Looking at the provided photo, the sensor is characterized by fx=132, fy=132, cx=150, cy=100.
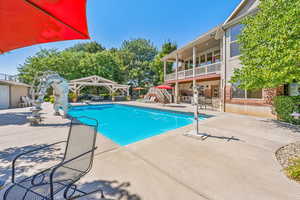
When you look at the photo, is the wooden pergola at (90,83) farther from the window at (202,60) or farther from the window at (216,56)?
the window at (216,56)

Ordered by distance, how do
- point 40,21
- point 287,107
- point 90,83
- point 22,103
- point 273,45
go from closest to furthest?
point 40,21, point 273,45, point 287,107, point 22,103, point 90,83

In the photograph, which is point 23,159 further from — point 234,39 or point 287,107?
point 234,39

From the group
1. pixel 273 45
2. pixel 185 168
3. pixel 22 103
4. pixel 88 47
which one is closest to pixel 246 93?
pixel 273 45

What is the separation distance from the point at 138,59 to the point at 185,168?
118ft

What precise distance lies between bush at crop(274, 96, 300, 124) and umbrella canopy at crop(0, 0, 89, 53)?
9.52 metres

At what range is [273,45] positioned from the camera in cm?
565

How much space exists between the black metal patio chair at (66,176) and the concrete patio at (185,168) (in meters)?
0.52

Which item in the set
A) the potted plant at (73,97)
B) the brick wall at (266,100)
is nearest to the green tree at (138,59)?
the potted plant at (73,97)

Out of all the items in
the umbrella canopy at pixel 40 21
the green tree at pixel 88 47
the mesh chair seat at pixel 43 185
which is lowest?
the mesh chair seat at pixel 43 185

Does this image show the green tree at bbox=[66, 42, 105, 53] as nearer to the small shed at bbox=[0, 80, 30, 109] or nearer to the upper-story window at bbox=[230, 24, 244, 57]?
the small shed at bbox=[0, 80, 30, 109]

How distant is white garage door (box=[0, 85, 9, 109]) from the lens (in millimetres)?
14789

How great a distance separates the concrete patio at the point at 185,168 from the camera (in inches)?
87.1

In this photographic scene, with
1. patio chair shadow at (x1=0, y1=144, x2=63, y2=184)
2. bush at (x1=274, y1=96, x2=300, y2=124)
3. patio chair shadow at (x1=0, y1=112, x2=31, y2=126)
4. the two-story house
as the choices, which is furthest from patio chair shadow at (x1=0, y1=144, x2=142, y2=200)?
the two-story house

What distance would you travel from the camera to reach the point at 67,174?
2012mm
